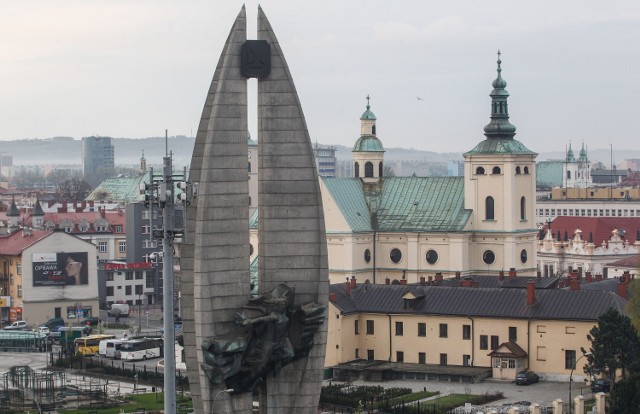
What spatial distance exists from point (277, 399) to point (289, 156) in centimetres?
759

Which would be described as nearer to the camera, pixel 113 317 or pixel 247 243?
pixel 247 243

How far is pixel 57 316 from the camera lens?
12400 cm

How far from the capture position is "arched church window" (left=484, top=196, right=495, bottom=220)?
11912 cm

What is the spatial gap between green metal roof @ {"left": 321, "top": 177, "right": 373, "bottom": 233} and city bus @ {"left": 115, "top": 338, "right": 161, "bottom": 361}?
2238cm

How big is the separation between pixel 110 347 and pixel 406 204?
2880 cm

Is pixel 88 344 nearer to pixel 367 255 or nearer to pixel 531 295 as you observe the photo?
pixel 367 255

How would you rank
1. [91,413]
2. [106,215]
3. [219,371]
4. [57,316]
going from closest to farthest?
[219,371]
[91,413]
[57,316]
[106,215]

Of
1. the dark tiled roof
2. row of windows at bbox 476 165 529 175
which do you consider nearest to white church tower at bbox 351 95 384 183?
row of windows at bbox 476 165 529 175

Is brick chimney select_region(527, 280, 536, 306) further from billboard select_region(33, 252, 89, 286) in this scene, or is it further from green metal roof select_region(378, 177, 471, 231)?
billboard select_region(33, 252, 89, 286)

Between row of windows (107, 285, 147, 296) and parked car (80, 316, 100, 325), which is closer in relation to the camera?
parked car (80, 316, 100, 325)

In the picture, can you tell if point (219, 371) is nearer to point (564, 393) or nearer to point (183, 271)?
point (183, 271)

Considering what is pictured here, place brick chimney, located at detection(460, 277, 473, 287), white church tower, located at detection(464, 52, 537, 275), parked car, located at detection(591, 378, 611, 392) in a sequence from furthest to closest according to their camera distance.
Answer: white church tower, located at detection(464, 52, 537, 275) → brick chimney, located at detection(460, 277, 473, 287) → parked car, located at detection(591, 378, 611, 392)

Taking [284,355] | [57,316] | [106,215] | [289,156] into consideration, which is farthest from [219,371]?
[106,215]

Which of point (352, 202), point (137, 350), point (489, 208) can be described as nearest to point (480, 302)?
point (137, 350)
